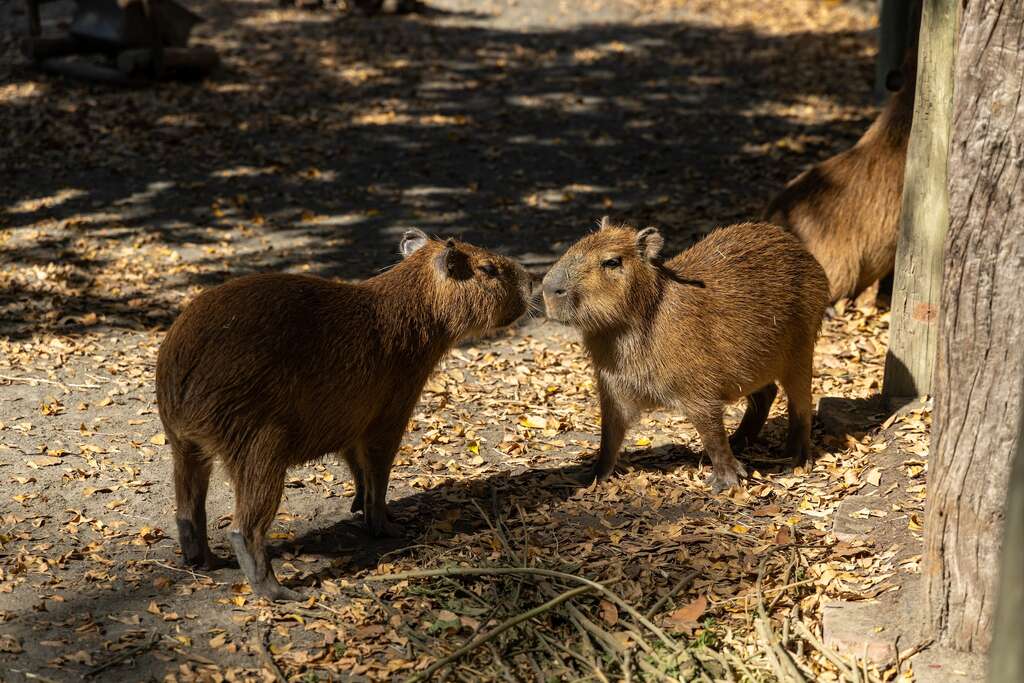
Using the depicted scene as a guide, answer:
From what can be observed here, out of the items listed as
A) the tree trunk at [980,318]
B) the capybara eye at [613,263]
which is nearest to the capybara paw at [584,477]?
the capybara eye at [613,263]

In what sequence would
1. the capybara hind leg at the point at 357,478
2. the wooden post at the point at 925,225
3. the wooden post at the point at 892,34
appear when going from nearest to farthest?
the capybara hind leg at the point at 357,478 < the wooden post at the point at 925,225 < the wooden post at the point at 892,34

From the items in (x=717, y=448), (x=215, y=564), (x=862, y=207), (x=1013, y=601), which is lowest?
(x=215, y=564)

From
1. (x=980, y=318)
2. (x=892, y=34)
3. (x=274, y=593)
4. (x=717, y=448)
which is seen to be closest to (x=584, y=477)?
(x=717, y=448)

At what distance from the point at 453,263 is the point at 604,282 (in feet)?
2.30

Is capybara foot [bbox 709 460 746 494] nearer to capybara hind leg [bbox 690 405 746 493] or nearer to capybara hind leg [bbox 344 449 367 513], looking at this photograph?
capybara hind leg [bbox 690 405 746 493]

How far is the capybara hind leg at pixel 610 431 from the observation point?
5.43m

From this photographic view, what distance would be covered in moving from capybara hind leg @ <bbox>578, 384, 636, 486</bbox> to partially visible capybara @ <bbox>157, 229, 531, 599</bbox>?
712 mm

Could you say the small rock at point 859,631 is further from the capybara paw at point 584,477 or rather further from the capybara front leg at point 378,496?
the capybara front leg at point 378,496

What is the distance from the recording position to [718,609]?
4.49 m

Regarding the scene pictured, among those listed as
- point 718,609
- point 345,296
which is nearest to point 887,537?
point 718,609

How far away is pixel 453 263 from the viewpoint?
5.16 m

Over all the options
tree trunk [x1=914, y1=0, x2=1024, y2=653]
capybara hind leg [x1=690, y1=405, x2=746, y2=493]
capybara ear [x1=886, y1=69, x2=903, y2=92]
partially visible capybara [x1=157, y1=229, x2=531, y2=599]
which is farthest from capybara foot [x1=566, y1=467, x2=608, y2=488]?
capybara ear [x1=886, y1=69, x2=903, y2=92]

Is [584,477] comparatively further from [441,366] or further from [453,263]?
[441,366]

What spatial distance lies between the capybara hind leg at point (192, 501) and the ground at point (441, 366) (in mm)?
108
